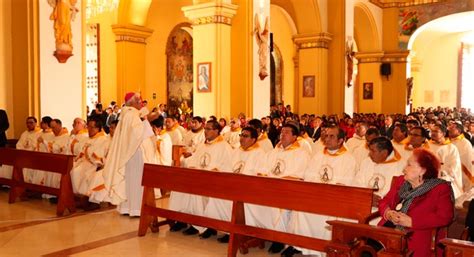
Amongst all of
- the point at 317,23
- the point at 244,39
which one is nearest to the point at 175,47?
the point at 317,23

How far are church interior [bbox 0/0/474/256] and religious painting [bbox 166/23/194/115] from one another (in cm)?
4

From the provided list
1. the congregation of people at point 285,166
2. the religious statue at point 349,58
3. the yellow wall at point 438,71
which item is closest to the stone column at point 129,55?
the religious statue at point 349,58

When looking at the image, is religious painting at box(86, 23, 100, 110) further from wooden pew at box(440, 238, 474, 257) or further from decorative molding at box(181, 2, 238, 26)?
wooden pew at box(440, 238, 474, 257)

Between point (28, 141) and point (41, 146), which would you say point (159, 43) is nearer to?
point (28, 141)

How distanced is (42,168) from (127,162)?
1.45 meters

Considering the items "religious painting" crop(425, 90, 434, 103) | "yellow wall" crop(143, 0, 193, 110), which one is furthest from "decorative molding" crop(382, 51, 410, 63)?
"religious painting" crop(425, 90, 434, 103)

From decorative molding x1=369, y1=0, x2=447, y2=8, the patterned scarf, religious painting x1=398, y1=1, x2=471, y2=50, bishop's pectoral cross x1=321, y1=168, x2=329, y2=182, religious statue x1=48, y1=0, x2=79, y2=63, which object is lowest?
bishop's pectoral cross x1=321, y1=168, x2=329, y2=182

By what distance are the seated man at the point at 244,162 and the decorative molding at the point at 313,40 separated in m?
12.4

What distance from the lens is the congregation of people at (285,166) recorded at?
13.0ft

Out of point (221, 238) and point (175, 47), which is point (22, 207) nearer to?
point (221, 238)

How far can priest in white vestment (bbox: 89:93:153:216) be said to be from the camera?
7.29 m

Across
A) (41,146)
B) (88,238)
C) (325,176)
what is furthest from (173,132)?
(325,176)

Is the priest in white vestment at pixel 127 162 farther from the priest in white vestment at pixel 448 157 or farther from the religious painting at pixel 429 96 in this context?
the religious painting at pixel 429 96

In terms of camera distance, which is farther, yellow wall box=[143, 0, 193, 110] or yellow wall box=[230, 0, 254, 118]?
yellow wall box=[143, 0, 193, 110]
